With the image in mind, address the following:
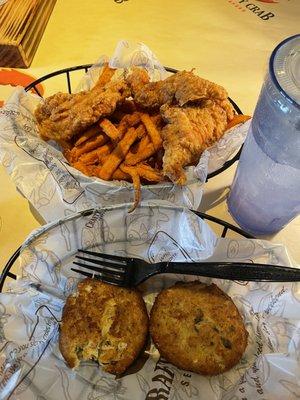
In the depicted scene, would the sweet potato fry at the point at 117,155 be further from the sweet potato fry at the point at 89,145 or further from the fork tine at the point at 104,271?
the fork tine at the point at 104,271

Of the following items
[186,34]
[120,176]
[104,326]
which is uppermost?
[186,34]

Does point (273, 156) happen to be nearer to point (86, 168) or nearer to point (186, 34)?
point (86, 168)

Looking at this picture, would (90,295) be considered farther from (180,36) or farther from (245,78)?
(180,36)

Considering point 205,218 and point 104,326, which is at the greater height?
point 205,218

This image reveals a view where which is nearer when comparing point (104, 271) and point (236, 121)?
point (104, 271)

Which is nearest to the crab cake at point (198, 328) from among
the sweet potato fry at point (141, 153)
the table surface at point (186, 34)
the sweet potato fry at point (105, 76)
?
the sweet potato fry at point (141, 153)

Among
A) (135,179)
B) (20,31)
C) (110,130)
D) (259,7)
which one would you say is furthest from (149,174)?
(259,7)
